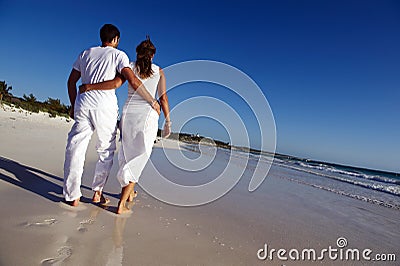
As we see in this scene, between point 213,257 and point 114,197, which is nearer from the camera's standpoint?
point 213,257

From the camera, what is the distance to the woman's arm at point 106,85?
2.43 m

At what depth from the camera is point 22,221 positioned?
6.12 feet

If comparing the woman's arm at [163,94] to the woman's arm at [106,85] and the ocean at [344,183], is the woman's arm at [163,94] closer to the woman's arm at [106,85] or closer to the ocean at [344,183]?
the woman's arm at [106,85]

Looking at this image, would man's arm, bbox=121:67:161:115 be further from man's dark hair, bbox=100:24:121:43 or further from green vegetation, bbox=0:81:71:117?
green vegetation, bbox=0:81:71:117

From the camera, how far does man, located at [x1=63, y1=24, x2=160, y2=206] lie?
238 centimetres

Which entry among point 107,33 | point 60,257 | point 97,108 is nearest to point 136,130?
point 97,108

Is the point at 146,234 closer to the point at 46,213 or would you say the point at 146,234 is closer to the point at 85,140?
the point at 46,213

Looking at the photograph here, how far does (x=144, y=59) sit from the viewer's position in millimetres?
2537

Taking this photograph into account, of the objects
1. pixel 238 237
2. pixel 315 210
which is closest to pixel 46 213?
pixel 238 237

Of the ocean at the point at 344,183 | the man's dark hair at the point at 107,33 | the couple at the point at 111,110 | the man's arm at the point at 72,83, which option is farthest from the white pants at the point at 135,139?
the ocean at the point at 344,183

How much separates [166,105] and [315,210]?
10.1ft

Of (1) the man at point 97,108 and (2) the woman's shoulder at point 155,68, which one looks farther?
(2) the woman's shoulder at point 155,68

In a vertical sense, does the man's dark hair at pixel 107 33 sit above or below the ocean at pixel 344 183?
above

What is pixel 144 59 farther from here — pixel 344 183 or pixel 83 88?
pixel 344 183
